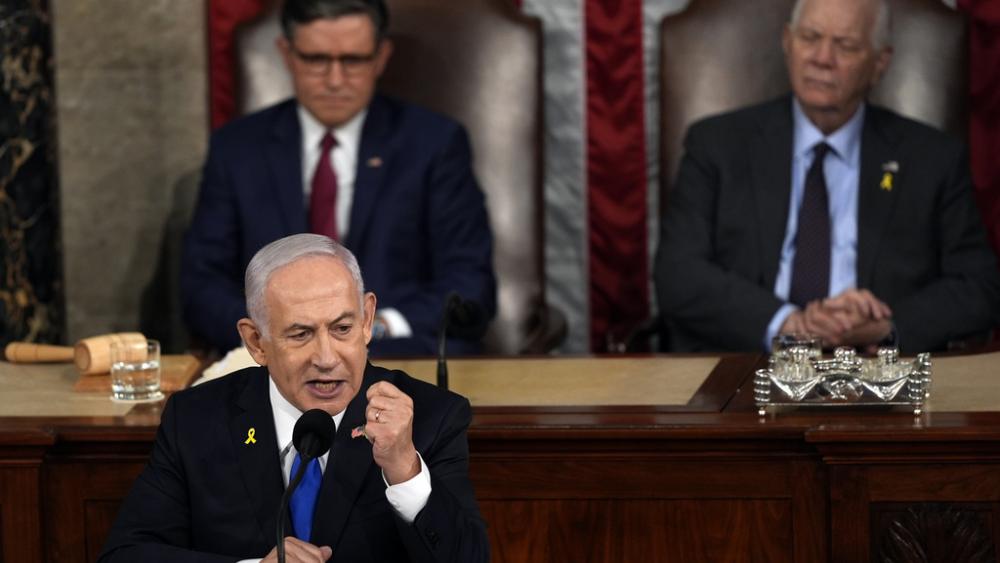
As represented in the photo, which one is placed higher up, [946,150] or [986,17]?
[986,17]

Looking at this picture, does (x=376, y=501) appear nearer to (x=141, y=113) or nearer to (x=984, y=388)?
(x=984, y=388)

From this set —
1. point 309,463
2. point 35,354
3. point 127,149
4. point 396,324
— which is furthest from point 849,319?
point 127,149

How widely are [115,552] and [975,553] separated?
59.0 inches

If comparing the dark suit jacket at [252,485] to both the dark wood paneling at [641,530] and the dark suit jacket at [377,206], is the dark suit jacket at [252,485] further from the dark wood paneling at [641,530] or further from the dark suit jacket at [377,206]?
the dark suit jacket at [377,206]

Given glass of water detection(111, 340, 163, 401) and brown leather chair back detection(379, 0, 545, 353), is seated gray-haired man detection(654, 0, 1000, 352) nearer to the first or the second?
brown leather chair back detection(379, 0, 545, 353)

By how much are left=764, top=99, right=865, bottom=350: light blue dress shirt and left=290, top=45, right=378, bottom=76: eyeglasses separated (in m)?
1.22

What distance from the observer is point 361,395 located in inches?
112

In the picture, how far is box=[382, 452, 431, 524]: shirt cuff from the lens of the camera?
264cm

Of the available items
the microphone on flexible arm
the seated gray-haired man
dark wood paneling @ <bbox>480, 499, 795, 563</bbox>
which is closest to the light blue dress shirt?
the seated gray-haired man

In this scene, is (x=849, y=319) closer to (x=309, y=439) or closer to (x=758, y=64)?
(x=758, y=64)

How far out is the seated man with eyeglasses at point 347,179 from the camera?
504cm

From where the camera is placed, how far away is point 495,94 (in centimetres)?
533

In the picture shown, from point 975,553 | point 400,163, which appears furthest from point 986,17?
point 975,553

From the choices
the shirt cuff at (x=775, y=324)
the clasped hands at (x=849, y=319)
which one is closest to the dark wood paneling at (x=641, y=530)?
the clasped hands at (x=849, y=319)
